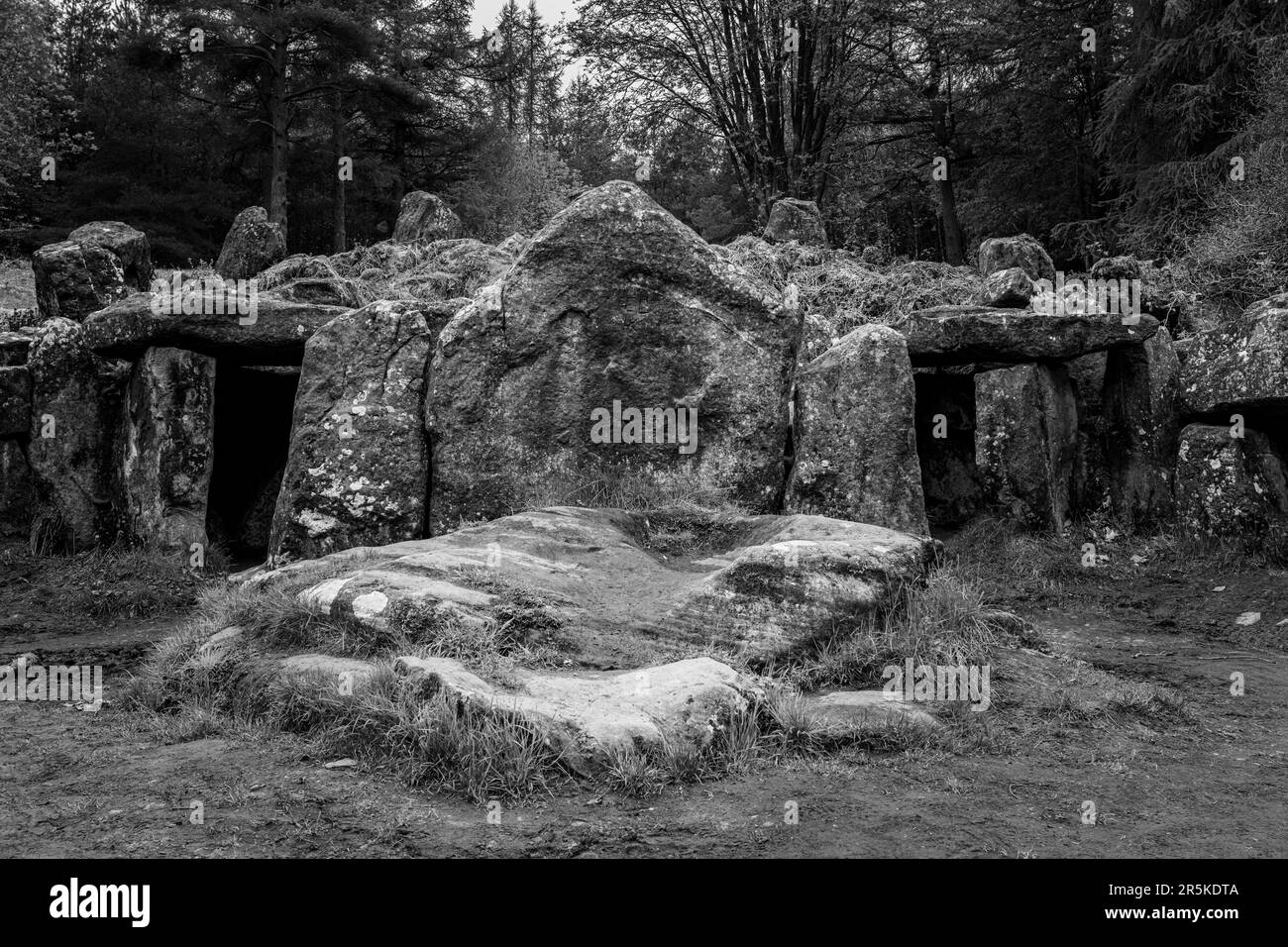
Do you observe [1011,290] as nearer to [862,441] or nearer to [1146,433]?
[1146,433]

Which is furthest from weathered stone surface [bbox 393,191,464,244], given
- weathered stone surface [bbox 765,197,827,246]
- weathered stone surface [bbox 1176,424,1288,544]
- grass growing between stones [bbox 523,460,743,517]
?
weathered stone surface [bbox 1176,424,1288,544]

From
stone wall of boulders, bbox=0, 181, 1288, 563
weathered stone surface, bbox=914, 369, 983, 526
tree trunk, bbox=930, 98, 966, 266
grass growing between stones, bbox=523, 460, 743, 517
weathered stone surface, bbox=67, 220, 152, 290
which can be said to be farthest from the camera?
tree trunk, bbox=930, 98, 966, 266

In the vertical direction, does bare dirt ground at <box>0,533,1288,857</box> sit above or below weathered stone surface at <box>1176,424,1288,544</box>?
below

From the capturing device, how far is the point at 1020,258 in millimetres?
13703

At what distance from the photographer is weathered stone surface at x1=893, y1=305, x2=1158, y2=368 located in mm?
10664

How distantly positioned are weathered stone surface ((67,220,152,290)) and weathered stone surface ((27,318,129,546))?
2895mm

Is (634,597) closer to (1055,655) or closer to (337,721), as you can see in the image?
(337,721)

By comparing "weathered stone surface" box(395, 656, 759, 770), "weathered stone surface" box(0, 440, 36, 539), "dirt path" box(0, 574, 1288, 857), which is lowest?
"dirt path" box(0, 574, 1288, 857)

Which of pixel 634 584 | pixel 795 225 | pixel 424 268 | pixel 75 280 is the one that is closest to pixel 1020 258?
pixel 795 225

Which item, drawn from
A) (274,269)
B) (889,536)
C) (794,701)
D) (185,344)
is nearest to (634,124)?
(274,269)

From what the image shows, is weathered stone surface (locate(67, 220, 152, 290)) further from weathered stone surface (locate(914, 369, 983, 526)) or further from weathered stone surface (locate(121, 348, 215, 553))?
weathered stone surface (locate(914, 369, 983, 526))

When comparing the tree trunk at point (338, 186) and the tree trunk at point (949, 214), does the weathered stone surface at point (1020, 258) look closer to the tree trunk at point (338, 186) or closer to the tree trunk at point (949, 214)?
the tree trunk at point (949, 214)

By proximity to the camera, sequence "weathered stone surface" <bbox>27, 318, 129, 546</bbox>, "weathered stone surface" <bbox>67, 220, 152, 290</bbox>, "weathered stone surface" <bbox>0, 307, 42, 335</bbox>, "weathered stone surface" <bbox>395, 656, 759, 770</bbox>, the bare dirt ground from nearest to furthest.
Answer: the bare dirt ground
"weathered stone surface" <bbox>395, 656, 759, 770</bbox>
"weathered stone surface" <bbox>27, 318, 129, 546</bbox>
"weathered stone surface" <bbox>67, 220, 152, 290</bbox>
"weathered stone surface" <bbox>0, 307, 42, 335</bbox>

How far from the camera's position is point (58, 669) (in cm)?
720
